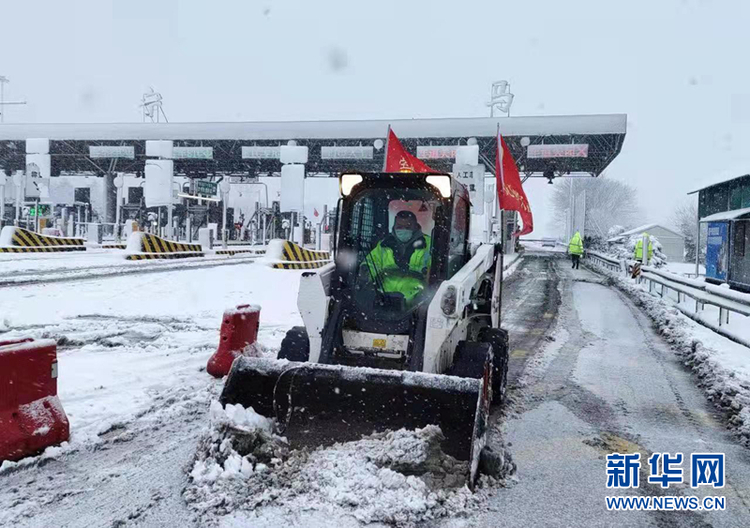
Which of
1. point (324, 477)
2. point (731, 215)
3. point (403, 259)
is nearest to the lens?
point (324, 477)

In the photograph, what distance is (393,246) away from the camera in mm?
5102

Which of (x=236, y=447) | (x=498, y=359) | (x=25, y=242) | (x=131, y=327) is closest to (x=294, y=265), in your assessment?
(x=131, y=327)

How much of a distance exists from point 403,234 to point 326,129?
27328mm

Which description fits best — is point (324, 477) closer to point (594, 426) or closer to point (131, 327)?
point (594, 426)

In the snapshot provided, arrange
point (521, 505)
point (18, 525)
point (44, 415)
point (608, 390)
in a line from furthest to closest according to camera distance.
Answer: point (608, 390), point (44, 415), point (521, 505), point (18, 525)

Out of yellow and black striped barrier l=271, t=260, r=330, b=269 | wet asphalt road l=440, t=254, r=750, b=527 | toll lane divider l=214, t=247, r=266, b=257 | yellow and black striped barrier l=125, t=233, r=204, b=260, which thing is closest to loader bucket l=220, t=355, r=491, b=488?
wet asphalt road l=440, t=254, r=750, b=527

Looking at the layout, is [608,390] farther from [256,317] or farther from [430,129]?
[430,129]

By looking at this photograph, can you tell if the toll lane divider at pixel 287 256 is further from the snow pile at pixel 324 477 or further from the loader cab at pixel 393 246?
the snow pile at pixel 324 477

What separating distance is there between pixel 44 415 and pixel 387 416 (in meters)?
2.45

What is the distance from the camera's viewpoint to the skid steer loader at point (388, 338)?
3984mm

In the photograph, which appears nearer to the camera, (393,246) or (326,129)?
(393,246)

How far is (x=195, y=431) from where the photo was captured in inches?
187

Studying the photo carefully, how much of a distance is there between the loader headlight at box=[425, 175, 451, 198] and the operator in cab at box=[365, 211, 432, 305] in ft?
1.17

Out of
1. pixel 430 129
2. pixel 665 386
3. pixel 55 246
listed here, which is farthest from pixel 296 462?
pixel 430 129
